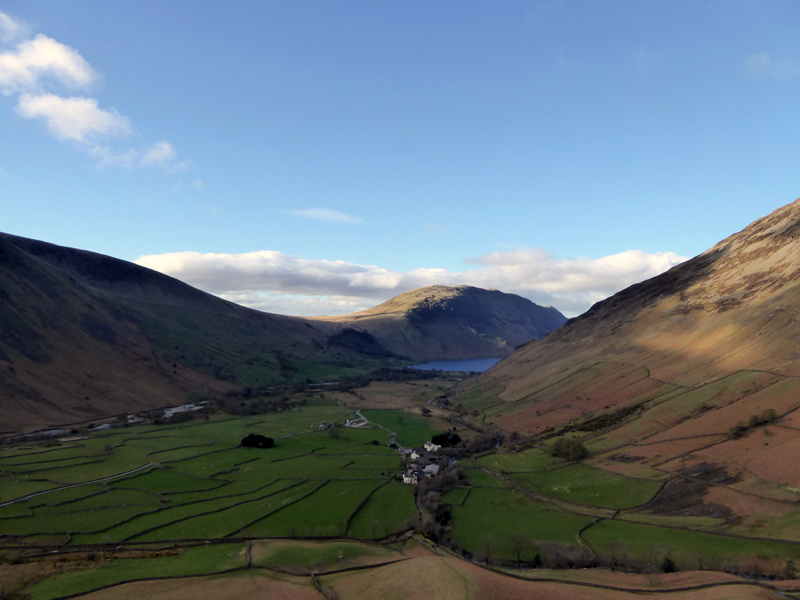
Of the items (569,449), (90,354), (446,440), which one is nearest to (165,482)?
(446,440)

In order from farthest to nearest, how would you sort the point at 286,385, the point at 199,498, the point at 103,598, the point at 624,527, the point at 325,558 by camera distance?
the point at 286,385 → the point at 199,498 → the point at 624,527 → the point at 325,558 → the point at 103,598

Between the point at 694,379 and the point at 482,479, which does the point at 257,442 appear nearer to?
the point at 482,479

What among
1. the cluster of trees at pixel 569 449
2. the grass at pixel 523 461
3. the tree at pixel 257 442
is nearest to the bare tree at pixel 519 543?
the grass at pixel 523 461

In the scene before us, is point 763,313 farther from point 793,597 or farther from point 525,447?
point 793,597

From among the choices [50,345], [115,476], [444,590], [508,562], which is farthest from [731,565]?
[50,345]

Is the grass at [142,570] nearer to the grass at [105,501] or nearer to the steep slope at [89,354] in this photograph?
the grass at [105,501]

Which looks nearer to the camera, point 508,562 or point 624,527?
point 508,562

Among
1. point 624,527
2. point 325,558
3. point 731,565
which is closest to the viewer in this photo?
point 731,565

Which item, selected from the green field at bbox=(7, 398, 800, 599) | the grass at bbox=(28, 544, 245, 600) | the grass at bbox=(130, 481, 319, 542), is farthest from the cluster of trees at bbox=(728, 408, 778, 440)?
the grass at bbox=(28, 544, 245, 600)
